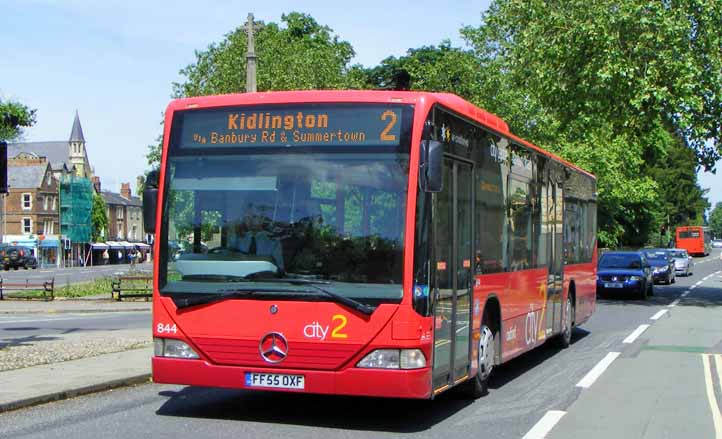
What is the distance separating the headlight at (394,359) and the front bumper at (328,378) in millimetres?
41

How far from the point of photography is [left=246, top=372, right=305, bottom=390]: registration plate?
8203 millimetres

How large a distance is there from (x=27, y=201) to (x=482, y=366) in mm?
109295

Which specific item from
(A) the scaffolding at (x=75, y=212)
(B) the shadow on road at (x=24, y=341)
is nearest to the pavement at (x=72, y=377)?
(B) the shadow on road at (x=24, y=341)

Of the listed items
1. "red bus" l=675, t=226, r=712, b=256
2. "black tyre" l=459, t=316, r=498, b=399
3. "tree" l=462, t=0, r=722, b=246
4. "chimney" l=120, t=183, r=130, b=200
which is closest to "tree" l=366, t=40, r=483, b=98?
"tree" l=462, t=0, r=722, b=246

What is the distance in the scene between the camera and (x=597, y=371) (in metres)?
12.8

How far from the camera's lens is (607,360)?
14.2 meters

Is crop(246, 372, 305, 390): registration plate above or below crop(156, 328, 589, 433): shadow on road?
above

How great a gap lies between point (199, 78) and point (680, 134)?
28038mm

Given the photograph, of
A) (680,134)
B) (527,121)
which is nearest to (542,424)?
(680,134)

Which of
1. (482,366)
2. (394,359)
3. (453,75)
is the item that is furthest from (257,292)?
(453,75)

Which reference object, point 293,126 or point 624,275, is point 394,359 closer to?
point 293,126

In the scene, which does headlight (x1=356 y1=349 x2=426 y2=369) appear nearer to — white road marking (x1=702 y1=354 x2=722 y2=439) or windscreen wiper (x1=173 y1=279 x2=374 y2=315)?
windscreen wiper (x1=173 y1=279 x2=374 y2=315)

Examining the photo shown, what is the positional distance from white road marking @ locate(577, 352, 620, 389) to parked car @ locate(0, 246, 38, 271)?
78810 mm

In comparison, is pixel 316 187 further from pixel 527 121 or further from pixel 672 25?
pixel 527 121
